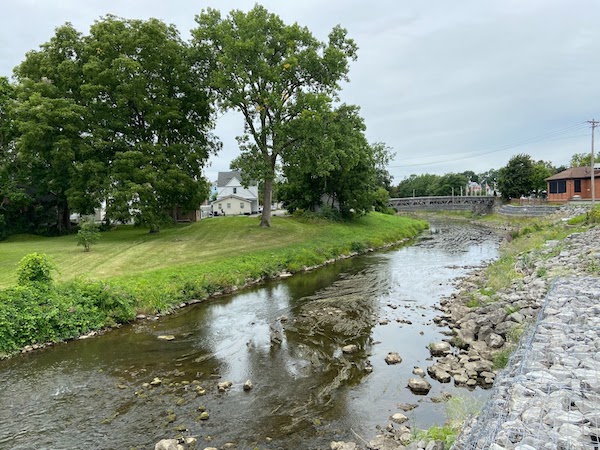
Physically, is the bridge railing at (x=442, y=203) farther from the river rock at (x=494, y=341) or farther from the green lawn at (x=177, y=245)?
the river rock at (x=494, y=341)

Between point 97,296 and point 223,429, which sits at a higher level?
point 97,296

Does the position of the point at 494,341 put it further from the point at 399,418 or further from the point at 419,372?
the point at 399,418

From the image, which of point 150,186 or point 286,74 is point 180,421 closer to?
point 150,186

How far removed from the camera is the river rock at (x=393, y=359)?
1022 cm

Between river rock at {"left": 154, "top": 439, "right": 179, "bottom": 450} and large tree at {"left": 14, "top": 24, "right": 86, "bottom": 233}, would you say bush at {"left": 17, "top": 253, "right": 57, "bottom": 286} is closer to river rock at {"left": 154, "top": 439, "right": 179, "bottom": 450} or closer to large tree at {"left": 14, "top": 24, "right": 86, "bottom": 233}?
river rock at {"left": 154, "top": 439, "right": 179, "bottom": 450}

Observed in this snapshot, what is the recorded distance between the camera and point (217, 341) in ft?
39.8

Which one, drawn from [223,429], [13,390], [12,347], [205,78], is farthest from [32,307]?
[205,78]

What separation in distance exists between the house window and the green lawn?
26.6 metres

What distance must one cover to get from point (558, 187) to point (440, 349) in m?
53.0

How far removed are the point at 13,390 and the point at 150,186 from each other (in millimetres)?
19463

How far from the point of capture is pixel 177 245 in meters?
25.0

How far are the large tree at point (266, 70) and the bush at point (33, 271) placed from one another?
55.9 ft

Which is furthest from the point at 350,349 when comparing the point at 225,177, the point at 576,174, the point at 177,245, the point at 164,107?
the point at 225,177

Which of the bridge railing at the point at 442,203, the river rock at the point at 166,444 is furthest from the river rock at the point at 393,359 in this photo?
the bridge railing at the point at 442,203
